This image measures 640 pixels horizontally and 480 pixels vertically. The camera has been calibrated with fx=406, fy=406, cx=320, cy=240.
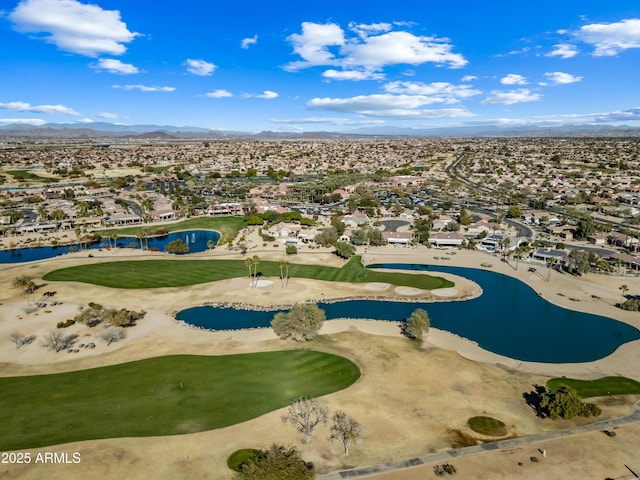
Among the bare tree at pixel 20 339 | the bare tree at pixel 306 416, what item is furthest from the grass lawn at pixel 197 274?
the bare tree at pixel 306 416

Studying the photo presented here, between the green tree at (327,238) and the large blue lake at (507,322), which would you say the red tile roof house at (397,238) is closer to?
the green tree at (327,238)

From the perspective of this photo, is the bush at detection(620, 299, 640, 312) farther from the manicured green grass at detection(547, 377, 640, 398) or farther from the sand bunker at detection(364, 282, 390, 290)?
the sand bunker at detection(364, 282, 390, 290)

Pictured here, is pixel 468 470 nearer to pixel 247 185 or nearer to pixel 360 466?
pixel 360 466

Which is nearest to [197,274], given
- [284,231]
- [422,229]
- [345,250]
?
[345,250]

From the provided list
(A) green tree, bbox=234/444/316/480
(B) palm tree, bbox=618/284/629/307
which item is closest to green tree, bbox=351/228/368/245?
A: (B) palm tree, bbox=618/284/629/307

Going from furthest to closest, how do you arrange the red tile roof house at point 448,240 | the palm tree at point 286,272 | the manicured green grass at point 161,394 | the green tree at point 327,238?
the red tile roof house at point 448,240
the green tree at point 327,238
the palm tree at point 286,272
the manicured green grass at point 161,394

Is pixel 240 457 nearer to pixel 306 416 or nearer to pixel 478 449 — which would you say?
pixel 306 416
